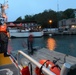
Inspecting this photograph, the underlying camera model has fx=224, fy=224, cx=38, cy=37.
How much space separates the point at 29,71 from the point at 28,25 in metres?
73.1

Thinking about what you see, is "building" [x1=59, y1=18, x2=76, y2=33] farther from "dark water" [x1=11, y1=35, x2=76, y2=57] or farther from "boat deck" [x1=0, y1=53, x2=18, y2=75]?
"boat deck" [x1=0, y1=53, x2=18, y2=75]

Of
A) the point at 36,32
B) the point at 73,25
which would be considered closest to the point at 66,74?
the point at 36,32

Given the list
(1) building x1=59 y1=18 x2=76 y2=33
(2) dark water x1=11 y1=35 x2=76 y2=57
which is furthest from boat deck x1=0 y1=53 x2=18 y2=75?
(1) building x1=59 y1=18 x2=76 y2=33

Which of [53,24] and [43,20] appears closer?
[43,20]

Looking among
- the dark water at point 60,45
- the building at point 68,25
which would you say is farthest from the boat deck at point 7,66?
the building at point 68,25

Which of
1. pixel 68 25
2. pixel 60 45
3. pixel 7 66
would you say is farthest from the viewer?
pixel 68 25

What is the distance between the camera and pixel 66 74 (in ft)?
7.70

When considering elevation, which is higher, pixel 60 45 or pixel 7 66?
pixel 7 66

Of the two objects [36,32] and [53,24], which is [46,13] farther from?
[36,32]

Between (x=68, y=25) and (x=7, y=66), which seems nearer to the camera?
(x=7, y=66)

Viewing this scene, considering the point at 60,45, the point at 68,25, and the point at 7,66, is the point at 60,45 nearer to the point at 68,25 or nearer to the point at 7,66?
the point at 7,66

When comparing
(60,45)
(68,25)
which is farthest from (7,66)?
(68,25)

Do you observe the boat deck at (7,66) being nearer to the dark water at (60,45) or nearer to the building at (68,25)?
the dark water at (60,45)

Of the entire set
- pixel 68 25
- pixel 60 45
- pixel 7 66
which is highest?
pixel 7 66
